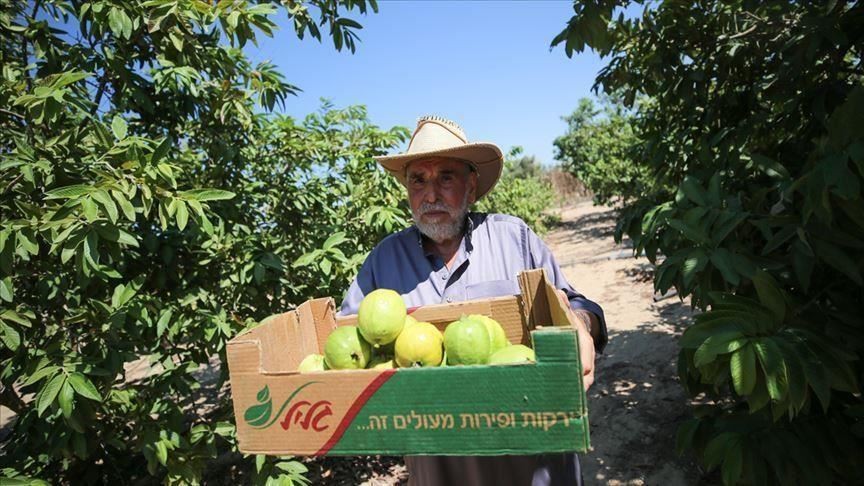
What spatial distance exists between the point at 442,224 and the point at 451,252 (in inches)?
6.9

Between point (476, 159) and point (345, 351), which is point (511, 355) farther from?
point (476, 159)

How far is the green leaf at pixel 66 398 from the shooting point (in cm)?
183

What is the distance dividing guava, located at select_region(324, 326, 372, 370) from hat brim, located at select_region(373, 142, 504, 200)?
3.12 ft

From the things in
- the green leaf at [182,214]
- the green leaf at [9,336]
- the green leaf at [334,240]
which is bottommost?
the green leaf at [9,336]

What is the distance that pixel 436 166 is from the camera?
7.11 feet

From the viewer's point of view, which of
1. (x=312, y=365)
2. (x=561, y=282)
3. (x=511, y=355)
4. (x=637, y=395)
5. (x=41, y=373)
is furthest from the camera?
(x=637, y=395)

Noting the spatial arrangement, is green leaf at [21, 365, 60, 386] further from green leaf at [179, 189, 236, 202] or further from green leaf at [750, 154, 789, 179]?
green leaf at [750, 154, 789, 179]

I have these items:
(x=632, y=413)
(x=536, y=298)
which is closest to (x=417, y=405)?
(x=536, y=298)

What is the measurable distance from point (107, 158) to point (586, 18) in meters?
2.78

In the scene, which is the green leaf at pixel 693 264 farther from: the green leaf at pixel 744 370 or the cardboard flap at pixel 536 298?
the cardboard flap at pixel 536 298

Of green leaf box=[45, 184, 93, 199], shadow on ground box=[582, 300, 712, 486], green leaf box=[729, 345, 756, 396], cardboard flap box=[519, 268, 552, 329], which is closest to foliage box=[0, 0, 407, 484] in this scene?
green leaf box=[45, 184, 93, 199]

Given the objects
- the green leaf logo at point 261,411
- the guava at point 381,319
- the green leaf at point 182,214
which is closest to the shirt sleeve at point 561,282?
the guava at point 381,319

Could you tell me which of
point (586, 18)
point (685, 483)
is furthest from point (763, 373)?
point (586, 18)

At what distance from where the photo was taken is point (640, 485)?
3.08 metres
